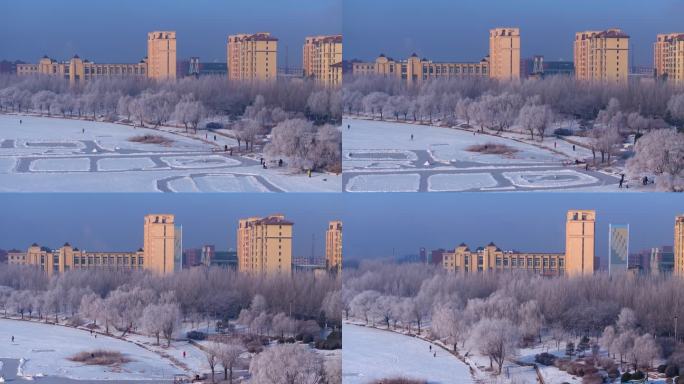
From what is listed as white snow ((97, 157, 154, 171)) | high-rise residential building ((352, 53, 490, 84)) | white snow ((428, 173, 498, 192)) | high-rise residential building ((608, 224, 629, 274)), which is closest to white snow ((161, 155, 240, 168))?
white snow ((97, 157, 154, 171))

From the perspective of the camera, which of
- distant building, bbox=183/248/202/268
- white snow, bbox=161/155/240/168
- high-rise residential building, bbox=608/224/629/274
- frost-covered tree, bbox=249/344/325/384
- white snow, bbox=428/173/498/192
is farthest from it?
white snow, bbox=161/155/240/168

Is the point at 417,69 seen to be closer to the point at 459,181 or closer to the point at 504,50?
the point at 504,50

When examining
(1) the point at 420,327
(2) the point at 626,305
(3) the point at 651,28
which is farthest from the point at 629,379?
(3) the point at 651,28

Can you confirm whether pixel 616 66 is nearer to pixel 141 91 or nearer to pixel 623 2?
pixel 623 2

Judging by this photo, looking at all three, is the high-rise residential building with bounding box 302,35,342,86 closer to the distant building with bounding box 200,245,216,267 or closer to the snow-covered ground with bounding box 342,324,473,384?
the distant building with bounding box 200,245,216,267

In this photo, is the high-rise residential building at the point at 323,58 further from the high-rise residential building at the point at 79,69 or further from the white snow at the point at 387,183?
the high-rise residential building at the point at 79,69

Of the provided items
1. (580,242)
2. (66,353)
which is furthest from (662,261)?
(66,353)

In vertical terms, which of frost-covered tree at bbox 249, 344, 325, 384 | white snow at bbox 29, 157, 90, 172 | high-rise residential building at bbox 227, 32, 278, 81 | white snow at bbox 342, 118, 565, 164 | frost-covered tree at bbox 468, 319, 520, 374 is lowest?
frost-covered tree at bbox 249, 344, 325, 384

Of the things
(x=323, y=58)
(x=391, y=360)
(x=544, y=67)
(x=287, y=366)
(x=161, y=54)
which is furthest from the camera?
(x=161, y=54)
